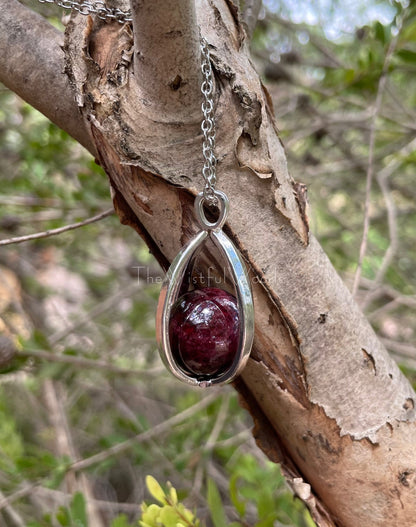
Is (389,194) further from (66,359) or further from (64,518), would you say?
(64,518)

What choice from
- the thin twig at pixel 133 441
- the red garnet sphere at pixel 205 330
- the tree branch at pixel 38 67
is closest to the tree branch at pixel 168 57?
the tree branch at pixel 38 67

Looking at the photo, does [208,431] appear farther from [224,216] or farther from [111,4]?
[111,4]

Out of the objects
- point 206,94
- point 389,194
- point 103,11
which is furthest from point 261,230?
point 389,194

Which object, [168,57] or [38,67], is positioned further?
[38,67]

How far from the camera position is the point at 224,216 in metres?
0.64

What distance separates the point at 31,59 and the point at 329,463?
68 cm

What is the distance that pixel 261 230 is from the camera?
0.66m

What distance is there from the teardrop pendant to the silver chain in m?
0.05

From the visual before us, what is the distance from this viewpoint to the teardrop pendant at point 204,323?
2.13 feet

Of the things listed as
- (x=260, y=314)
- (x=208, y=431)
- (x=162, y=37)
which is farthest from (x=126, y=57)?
(x=208, y=431)

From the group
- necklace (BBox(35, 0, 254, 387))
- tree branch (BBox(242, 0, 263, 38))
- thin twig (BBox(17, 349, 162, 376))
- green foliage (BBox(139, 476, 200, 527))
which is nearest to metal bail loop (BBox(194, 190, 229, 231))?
necklace (BBox(35, 0, 254, 387))

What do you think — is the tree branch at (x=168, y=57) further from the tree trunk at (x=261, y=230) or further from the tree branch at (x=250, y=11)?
the tree branch at (x=250, y=11)

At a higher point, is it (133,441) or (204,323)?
(204,323)

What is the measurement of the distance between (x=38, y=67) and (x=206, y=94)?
25 centimetres
